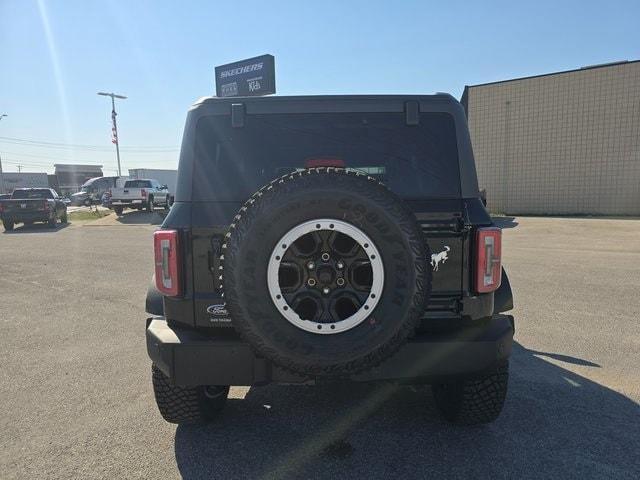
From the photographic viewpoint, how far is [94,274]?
902 centimetres

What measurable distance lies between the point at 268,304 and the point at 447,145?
1508mm

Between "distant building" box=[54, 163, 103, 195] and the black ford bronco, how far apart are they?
3099 inches

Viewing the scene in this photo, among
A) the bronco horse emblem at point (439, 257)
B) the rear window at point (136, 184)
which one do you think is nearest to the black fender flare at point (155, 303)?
the bronco horse emblem at point (439, 257)

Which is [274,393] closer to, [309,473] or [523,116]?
[309,473]

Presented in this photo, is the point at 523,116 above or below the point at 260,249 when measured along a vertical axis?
above

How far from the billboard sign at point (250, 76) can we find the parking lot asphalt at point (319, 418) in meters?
22.6

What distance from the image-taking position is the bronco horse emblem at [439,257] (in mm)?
2561

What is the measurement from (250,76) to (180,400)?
26328mm

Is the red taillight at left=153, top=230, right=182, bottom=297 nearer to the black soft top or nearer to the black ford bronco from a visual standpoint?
the black ford bronco

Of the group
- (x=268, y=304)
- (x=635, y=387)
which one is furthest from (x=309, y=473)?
(x=635, y=387)

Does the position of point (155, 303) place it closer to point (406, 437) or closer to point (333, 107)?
point (333, 107)

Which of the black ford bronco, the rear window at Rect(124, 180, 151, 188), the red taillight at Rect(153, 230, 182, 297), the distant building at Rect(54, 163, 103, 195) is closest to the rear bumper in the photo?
the black ford bronco

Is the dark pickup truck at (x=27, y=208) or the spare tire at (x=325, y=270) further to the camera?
the dark pickup truck at (x=27, y=208)

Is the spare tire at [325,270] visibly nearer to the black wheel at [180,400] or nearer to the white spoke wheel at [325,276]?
the white spoke wheel at [325,276]
